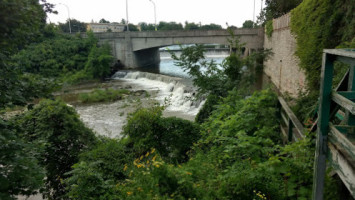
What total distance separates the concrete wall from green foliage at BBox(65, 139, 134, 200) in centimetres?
818

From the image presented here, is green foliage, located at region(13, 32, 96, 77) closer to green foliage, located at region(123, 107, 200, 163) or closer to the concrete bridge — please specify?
the concrete bridge

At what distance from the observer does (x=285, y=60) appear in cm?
1561

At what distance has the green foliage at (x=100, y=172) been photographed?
4832 millimetres

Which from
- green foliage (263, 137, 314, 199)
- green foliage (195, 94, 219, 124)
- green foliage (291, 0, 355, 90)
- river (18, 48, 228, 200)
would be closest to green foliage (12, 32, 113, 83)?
river (18, 48, 228, 200)

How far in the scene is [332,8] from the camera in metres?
8.38

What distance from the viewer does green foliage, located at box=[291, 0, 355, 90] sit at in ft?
25.1

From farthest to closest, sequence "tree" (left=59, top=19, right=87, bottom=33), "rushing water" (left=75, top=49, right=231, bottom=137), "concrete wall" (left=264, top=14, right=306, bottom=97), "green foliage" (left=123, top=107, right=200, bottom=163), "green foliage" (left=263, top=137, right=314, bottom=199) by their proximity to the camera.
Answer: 1. "tree" (left=59, top=19, right=87, bottom=33)
2. "rushing water" (left=75, top=49, right=231, bottom=137)
3. "concrete wall" (left=264, top=14, right=306, bottom=97)
4. "green foliage" (left=123, top=107, right=200, bottom=163)
5. "green foliage" (left=263, top=137, right=314, bottom=199)

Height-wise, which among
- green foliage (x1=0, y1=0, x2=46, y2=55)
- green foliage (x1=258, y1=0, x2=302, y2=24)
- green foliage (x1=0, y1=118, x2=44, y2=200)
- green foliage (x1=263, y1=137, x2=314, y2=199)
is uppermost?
green foliage (x1=258, y1=0, x2=302, y2=24)

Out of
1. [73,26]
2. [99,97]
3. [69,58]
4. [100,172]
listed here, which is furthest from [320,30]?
[73,26]

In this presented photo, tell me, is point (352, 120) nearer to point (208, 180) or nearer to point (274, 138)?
point (208, 180)

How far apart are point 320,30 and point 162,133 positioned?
6.41 m

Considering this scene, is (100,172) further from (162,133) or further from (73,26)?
(73,26)

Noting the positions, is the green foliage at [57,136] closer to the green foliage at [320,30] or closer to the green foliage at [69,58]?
the green foliage at [320,30]

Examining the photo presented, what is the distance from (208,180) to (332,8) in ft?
25.1
